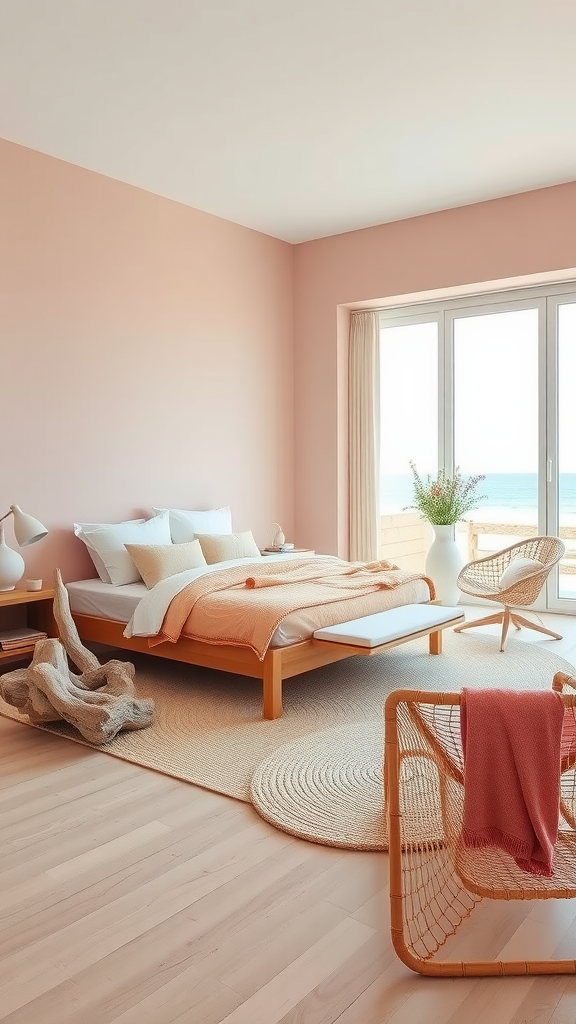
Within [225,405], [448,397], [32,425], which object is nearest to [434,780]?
[32,425]

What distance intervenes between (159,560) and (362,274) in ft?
10.5

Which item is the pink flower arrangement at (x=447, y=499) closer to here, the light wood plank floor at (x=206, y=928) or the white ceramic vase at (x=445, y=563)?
the white ceramic vase at (x=445, y=563)

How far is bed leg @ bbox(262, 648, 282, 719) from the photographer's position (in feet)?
11.7

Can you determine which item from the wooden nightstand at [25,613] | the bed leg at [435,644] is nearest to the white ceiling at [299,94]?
the wooden nightstand at [25,613]

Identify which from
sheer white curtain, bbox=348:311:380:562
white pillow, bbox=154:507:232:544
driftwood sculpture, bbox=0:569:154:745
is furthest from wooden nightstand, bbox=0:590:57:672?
sheer white curtain, bbox=348:311:380:562

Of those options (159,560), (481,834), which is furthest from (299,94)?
(481,834)

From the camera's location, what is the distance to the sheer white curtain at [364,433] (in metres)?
6.68

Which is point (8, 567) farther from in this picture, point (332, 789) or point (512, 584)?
point (512, 584)

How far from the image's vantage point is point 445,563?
6.18 m

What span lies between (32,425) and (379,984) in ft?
12.4

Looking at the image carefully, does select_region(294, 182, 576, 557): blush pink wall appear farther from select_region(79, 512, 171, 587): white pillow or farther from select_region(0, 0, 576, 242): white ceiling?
select_region(79, 512, 171, 587): white pillow

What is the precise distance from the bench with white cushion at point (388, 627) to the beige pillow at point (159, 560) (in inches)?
45.5

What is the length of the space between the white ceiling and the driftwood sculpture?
8.97 feet

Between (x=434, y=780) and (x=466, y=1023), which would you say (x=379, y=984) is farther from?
(x=434, y=780)
